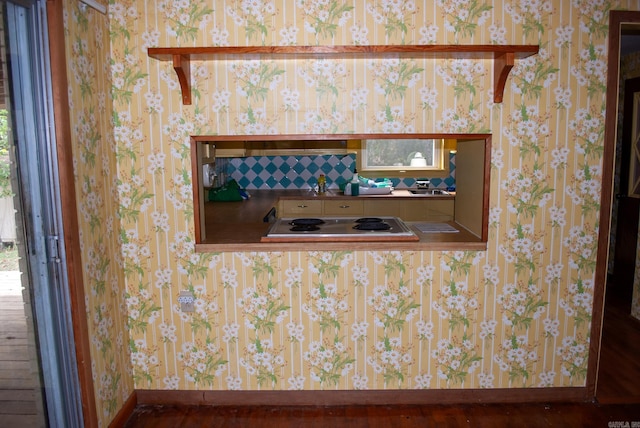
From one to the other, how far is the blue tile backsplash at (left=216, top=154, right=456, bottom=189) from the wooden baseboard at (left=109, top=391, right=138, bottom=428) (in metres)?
3.58

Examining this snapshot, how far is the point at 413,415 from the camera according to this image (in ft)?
9.35

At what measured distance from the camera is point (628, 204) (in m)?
4.87

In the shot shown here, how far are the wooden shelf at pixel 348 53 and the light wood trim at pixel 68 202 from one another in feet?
1.60

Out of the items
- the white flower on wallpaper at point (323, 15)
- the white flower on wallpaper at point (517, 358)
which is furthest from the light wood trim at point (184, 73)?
the white flower on wallpaper at point (517, 358)

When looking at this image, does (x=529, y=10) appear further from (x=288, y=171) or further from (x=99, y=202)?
(x=288, y=171)

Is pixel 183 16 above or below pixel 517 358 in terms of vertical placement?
above

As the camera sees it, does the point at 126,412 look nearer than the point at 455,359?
Yes

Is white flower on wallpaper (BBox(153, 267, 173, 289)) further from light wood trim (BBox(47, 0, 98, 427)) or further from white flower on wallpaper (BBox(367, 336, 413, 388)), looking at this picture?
white flower on wallpaper (BBox(367, 336, 413, 388))

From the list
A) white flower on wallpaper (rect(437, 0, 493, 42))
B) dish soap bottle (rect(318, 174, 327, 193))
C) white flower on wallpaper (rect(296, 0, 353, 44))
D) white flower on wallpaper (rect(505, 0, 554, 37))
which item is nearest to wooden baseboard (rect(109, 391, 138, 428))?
white flower on wallpaper (rect(296, 0, 353, 44))

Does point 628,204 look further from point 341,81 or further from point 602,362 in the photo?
point 341,81

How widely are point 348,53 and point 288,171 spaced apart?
3683 mm

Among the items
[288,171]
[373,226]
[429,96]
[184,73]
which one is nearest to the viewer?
[184,73]

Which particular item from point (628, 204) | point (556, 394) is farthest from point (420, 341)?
point (628, 204)

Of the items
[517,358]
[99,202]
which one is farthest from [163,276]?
[517,358]
